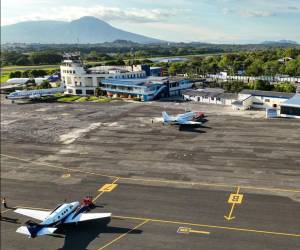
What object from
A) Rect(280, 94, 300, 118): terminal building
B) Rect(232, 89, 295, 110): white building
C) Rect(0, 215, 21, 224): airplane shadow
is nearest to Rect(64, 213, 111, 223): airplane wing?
Rect(0, 215, 21, 224): airplane shadow

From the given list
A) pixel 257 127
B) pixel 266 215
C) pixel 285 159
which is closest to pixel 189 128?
pixel 257 127

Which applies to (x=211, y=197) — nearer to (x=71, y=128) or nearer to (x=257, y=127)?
(x=257, y=127)

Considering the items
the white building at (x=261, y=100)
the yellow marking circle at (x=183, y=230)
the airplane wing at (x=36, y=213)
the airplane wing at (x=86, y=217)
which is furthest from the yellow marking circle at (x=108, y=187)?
the white building at (x=261, y=100)

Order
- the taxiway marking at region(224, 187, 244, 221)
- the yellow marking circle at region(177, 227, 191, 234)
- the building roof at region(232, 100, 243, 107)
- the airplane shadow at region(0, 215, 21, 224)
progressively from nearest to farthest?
1. the yellow marking circle at region(177, 227, 191, 234)
2. the taxiway marking at region(224, 187, 244, 221)
3. the airplane shadow at region(0, 215, 21, 224)
4. the building roof at region(232, 100, 243, 107)

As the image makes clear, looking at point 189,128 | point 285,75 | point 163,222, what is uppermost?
point 285,75

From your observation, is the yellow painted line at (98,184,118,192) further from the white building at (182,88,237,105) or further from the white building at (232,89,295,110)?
the white building at (182,88,237,105)

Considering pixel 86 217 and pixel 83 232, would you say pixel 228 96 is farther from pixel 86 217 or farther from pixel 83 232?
pixel 83 232
